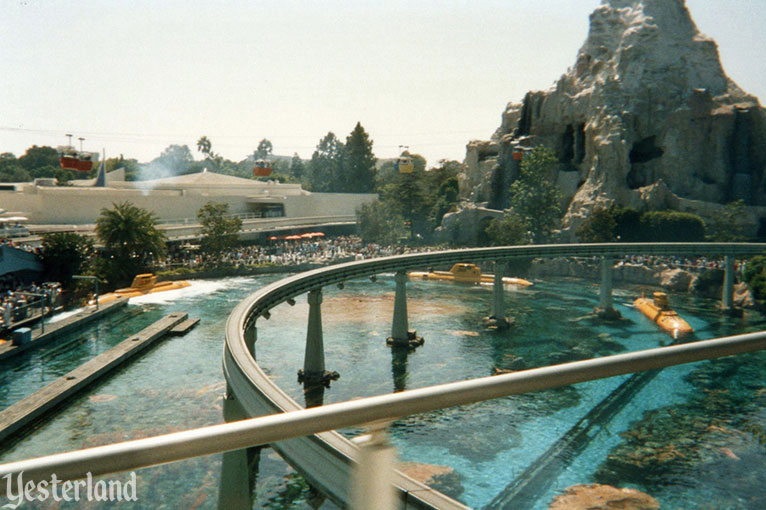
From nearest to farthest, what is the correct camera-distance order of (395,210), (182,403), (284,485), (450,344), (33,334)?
(284,485)
(182,403)
(33,334)
(450,344)
(395,210)

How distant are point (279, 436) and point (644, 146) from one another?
96.8m

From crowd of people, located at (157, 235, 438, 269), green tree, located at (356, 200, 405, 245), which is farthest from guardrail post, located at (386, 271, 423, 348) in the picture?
green tree, located at (356, 200, 405, 245)

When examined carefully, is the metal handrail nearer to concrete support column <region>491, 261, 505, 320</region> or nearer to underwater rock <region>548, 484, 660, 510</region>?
underwater rock <region>548, 484, 660, 510</region>

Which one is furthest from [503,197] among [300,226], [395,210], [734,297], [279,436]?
[279,436]

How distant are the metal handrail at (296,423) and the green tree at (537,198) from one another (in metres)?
83.8

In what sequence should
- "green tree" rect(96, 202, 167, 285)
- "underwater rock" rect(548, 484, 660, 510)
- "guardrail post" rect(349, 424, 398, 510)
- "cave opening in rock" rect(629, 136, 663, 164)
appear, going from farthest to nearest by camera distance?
1. "cave opening in rock" rect(629, 136, 663, 164)
2. "green tree" rect(96, 202, 167, 285)
3. "underwater rock" rect(548, 484, 660, 510)
4. "guardrail post" rect(349, 424, 398, 510)

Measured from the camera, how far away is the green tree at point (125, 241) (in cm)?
6388

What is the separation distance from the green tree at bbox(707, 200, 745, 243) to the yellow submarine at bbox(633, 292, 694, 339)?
2015cm

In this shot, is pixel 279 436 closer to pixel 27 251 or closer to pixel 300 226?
pixel 27 251

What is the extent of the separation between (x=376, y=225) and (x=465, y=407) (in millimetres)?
62936

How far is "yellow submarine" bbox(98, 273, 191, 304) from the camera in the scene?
60.6 meters

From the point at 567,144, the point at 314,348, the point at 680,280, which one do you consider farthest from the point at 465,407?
the point at 567,144

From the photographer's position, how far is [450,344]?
46.2 m

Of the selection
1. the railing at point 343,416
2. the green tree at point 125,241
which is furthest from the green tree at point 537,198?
the railing at point 343,416
